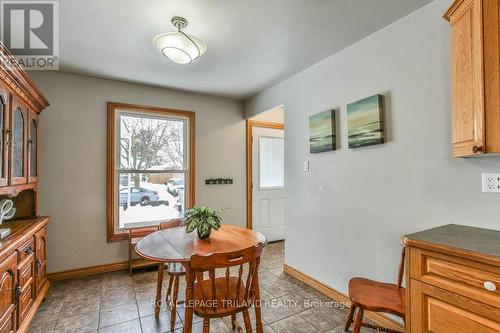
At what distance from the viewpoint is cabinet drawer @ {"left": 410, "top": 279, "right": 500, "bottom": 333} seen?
3.73 ft

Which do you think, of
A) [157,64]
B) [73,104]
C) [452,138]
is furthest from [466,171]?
[73,104]

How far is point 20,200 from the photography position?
2594 mm

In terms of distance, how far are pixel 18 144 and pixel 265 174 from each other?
3357 millimetres

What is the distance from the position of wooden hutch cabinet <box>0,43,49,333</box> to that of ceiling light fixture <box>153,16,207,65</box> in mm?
1021

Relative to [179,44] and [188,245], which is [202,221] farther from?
[179,44]

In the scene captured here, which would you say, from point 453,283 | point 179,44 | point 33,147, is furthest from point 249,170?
point 453,283

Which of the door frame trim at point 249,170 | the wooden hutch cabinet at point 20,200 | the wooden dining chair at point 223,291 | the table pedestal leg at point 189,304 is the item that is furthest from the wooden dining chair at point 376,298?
the door frame trim at point 249,170

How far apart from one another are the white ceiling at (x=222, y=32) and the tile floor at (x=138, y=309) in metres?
2.53

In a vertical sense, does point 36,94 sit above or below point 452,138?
above

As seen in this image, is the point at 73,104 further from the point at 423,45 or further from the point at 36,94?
the point at 423,45

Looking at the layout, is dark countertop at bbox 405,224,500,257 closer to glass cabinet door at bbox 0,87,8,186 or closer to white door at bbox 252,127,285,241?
glass cabinet door at bbox 0,87,8,186

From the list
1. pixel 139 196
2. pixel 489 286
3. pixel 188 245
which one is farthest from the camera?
pixel 139 196

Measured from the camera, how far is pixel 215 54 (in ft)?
8.62

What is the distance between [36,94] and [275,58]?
7.99 feet
